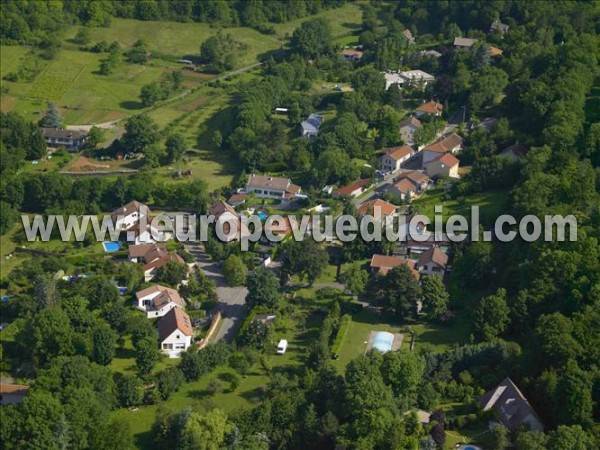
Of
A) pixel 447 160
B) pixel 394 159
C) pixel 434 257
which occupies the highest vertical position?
pixel 447 160

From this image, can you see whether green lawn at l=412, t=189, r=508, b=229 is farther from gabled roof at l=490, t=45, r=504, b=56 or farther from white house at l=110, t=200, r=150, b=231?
gabled roof at l=490, t=45, r=504, b=56

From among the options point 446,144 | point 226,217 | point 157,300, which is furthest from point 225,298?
point 446,144

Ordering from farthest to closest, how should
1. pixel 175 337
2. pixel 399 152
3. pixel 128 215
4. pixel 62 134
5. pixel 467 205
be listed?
pixel 62 134, pixel 399 152, pixel 128 215, pixel 467 205, pixel 175 337

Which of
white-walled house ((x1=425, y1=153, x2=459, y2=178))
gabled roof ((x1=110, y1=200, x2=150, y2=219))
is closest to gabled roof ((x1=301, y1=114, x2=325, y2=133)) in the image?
white-walled house ((x1=425, y1=153, x2=459, y2=178))

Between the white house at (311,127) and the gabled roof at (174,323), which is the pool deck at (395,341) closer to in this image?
the gabled roof at (174,323)

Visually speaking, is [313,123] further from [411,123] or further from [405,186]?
[405,186]

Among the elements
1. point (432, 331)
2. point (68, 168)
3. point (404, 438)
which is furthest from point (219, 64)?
point (404, 438)
